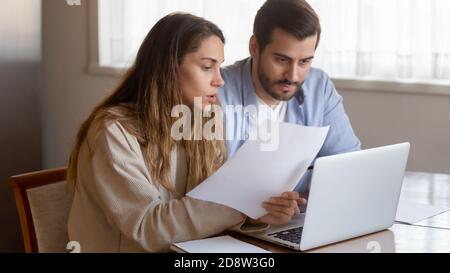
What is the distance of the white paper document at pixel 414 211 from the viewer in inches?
63.0

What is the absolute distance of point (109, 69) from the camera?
10.8 feet

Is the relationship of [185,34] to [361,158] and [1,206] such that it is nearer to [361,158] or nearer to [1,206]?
[361,158]

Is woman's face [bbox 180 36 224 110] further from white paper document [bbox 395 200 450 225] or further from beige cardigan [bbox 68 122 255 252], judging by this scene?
white paper document [bbox 395 200 450 225]

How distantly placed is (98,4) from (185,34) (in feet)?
5.95

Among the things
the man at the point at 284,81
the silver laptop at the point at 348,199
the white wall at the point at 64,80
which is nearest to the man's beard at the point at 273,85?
the man at the point at 284,81

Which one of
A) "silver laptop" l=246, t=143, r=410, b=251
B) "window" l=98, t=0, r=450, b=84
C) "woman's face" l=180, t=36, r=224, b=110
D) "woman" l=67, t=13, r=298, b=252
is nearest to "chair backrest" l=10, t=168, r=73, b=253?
"woman" l=67, t=13, r=298, b=252

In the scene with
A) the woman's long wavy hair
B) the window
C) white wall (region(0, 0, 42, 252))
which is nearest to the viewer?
the woman's long wavy hair

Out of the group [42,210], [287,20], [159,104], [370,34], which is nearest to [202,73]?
[159,104]

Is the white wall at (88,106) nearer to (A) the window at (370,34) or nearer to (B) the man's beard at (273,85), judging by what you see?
(A) the window at (370,34)

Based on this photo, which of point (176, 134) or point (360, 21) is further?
point (360, 21)

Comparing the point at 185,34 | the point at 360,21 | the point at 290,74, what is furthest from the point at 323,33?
the point at 185,34

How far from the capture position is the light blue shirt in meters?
2.06

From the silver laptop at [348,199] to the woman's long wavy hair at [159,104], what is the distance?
0.78 feet
